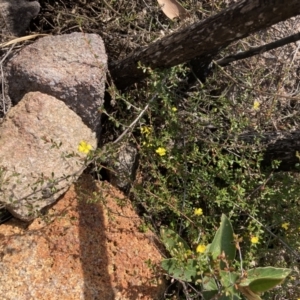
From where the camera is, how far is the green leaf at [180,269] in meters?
2.18

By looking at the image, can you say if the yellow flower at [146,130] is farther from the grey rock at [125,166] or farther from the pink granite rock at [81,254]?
the pink granite rock at [81,254]

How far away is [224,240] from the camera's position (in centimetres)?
230

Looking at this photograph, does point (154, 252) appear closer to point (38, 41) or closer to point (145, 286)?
point (145, 286)

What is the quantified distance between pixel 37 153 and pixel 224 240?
108 centimetres

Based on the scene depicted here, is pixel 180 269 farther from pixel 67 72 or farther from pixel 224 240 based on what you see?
pixel 67 72

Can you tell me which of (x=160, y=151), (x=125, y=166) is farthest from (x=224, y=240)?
(x=125, y=166)

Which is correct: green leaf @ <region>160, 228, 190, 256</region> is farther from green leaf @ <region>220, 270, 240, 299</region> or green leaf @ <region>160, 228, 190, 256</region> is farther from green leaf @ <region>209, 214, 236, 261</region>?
green leaf @ <region>220, 270, 240, 299</region>

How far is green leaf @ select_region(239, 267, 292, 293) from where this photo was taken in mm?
1943

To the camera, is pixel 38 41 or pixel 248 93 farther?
pixel 248 93

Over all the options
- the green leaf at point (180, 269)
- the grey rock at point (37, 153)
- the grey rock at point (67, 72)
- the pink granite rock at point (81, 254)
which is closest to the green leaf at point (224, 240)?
the green leaf at point (180, 269)

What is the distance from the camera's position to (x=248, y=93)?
3.11 metres

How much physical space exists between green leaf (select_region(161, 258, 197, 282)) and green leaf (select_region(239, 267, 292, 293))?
0.88ft

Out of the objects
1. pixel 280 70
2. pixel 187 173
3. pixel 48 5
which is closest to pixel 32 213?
pixel 187 173

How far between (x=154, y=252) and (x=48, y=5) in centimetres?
170
